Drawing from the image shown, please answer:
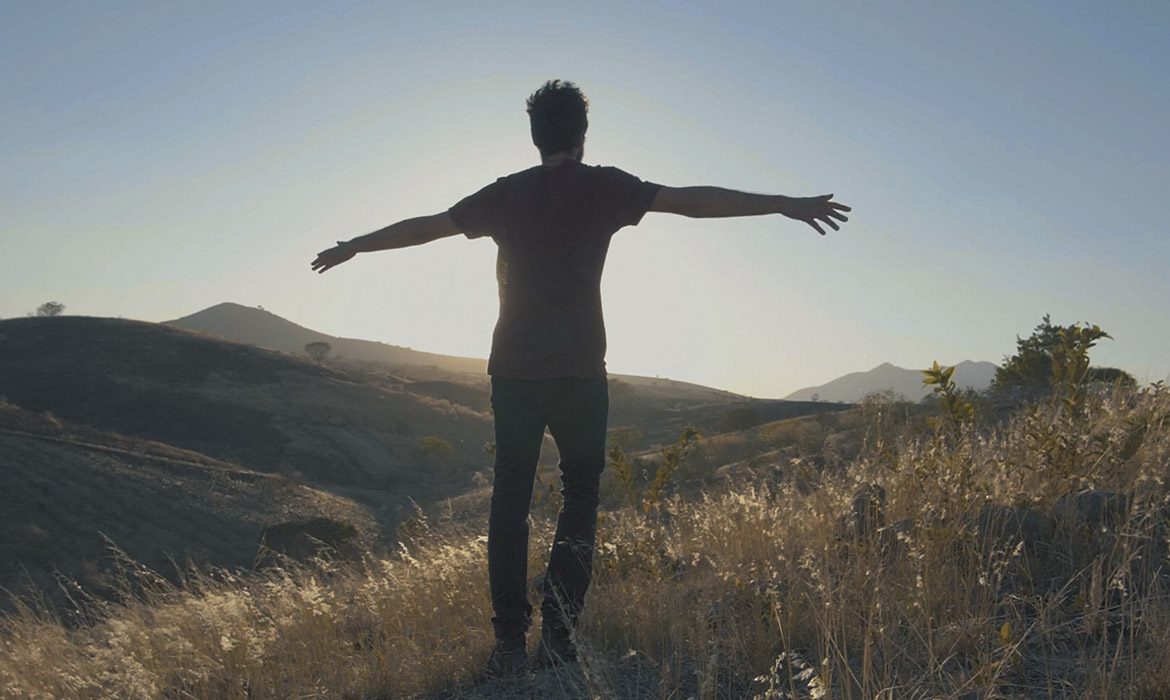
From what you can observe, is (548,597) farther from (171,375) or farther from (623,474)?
(171,375)

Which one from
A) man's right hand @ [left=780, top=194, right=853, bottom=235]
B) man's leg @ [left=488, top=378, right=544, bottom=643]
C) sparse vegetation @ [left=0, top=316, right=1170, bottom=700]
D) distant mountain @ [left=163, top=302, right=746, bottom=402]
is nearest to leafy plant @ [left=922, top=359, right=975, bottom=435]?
sparse vegetation @ [left=0, top=316, right=1170, bottom=700]

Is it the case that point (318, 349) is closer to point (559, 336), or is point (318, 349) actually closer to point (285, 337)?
point (559, 336)

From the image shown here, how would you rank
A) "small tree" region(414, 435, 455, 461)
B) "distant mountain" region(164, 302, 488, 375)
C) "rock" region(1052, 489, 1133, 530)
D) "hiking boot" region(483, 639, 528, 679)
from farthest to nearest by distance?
"distant mountain" region(164, 302, 488, 375)
"small tree" region(414, 435, 455, 461)
"rock" region(1052, 489, 1133, 530)
"hiking boot" region(483, 639, 528, 679)

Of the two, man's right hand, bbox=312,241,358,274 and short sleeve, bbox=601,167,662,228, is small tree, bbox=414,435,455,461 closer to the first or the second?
man's right hand, bbox=312,241,358,274

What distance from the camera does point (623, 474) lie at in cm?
457

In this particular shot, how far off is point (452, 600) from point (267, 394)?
54.7 meters

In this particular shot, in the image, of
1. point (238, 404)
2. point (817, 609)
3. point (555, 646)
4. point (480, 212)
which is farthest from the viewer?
point (238, 404)

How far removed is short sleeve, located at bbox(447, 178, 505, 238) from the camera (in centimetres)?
354

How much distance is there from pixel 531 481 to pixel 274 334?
178 metres

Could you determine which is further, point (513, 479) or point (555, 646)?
point (513, 479)

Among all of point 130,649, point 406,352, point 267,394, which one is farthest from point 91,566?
point 406,352

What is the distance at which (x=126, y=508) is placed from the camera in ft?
86.6

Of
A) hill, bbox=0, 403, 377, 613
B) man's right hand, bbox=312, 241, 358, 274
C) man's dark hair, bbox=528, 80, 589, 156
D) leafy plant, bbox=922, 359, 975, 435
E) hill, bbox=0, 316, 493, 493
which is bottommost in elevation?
hill, bbox=0, 403, 377, 613

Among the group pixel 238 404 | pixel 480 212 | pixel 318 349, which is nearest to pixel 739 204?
pixel 480 212
